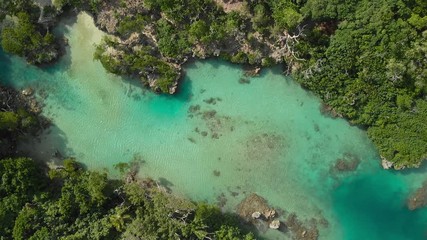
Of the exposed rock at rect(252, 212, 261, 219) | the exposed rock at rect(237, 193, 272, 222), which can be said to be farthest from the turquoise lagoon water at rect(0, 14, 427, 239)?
the exposed rock at rect(252, 212, 261, 219)

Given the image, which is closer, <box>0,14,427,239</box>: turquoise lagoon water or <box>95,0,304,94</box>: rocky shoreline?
<box>95,0,304,94</box>: rocky shoreline

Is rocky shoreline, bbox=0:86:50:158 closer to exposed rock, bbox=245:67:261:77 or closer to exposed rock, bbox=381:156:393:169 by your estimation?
exposed rock, bbox=245:67:261:77

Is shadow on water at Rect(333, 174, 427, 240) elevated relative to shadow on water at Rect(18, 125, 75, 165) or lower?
elevated

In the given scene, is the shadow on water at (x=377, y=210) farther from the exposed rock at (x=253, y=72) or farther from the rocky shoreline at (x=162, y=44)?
the exposed rock at (x=253, y=72)

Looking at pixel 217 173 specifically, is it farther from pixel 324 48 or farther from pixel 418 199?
pixel 418 199

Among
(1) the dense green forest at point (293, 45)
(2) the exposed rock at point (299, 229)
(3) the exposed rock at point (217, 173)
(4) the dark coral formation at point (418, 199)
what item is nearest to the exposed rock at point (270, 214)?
(2) the exposed rock at point (299, 229)

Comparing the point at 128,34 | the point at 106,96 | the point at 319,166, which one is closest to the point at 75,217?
the point at 106,96

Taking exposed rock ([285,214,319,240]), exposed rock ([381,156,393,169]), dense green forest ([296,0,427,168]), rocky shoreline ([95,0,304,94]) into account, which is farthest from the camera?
exposed rock ([285,214,319,240])

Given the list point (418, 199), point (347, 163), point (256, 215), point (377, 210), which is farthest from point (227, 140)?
point (418, 199)
